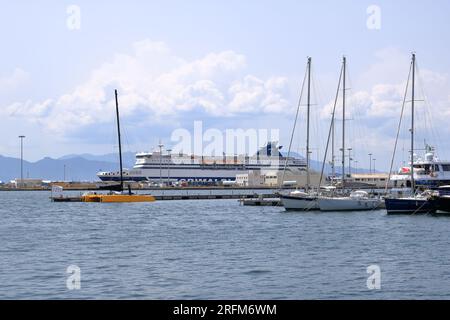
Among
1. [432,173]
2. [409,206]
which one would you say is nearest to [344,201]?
[409,206]

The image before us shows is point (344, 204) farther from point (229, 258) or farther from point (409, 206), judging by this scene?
point (229, 258)

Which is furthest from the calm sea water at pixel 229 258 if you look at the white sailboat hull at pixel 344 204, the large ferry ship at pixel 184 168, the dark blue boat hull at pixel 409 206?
the large ferry ship at pixel 184 168

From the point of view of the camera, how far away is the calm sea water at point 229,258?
21.6m

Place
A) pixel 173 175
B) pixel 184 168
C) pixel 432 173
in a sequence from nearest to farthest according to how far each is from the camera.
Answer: pixel 432 173 < pixel 173 175 < pixel 184 168

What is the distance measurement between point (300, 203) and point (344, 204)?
354 centimetres

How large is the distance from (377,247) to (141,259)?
36.3 feet

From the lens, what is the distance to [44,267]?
26.9 metres

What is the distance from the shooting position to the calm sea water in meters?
21.6

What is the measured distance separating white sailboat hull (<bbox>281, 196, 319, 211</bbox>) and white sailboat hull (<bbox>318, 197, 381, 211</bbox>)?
0.53m

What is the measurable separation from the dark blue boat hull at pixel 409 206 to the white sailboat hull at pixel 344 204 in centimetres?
486

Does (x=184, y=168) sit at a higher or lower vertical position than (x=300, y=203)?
higher

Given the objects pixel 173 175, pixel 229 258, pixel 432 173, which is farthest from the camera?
pixel 173 175

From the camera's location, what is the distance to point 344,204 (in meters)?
58.3
